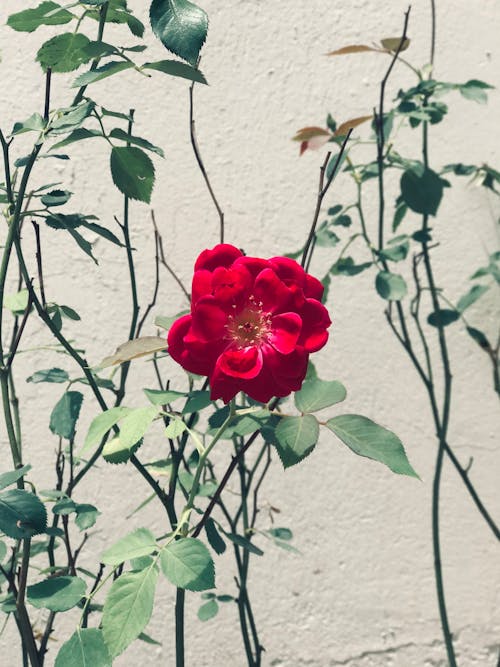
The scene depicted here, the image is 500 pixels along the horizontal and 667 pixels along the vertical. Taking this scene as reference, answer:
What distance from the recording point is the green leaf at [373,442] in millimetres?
706

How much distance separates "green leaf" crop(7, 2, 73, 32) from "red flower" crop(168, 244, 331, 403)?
1.06 ft

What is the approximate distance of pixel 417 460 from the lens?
60.5 inches

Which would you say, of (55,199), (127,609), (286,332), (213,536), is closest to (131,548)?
(127,609)

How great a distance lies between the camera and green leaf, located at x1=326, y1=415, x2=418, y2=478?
706 mm

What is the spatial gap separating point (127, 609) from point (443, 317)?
0.96m

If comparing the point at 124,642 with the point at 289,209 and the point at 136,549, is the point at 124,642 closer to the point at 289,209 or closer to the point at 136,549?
the point at 136,549

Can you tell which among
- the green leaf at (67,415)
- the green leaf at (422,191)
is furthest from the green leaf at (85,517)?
the green leaf at (422,191)

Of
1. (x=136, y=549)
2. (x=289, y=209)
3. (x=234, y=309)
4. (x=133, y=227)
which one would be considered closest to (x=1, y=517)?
(x=136, y=549)

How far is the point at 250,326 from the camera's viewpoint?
2.18ft

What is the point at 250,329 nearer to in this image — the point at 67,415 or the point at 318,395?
the point at 318,395

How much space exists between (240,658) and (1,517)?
38.4 inches

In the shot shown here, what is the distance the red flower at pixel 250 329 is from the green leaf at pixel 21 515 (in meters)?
0.21

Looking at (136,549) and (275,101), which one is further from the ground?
(275,101)

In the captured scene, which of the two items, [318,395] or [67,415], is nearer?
[318,395]
